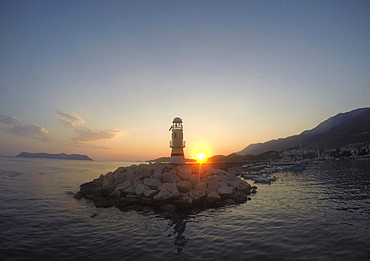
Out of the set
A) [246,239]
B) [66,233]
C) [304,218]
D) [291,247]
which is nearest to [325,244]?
[291,247]

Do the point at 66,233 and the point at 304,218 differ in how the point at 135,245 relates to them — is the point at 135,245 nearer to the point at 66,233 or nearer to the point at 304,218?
the point at 66,233

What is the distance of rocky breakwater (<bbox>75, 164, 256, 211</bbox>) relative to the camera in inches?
772

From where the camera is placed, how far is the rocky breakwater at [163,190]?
19.6 meters

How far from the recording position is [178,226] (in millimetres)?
14141

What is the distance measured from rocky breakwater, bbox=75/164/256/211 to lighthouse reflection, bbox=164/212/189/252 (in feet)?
5.01

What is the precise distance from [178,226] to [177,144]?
17.7 metres

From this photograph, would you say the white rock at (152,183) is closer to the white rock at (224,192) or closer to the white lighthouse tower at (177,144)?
the white rock at (224,192)

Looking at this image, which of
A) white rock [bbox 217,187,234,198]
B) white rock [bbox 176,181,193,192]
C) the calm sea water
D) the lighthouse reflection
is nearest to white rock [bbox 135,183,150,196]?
the calm sea water

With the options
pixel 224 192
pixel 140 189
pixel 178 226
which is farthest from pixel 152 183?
pixel 178 226

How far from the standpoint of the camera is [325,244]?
34.5 ft

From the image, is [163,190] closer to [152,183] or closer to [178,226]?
[152,183]

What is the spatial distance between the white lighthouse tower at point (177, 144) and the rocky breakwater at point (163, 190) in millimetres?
4404

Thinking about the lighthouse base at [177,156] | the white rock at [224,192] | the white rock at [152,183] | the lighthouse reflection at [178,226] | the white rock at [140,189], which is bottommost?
the lighthouse reflection at [178,226]

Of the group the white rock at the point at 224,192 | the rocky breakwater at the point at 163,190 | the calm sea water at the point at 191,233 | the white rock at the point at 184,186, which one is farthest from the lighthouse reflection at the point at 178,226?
the white rock at the point at 224,192
